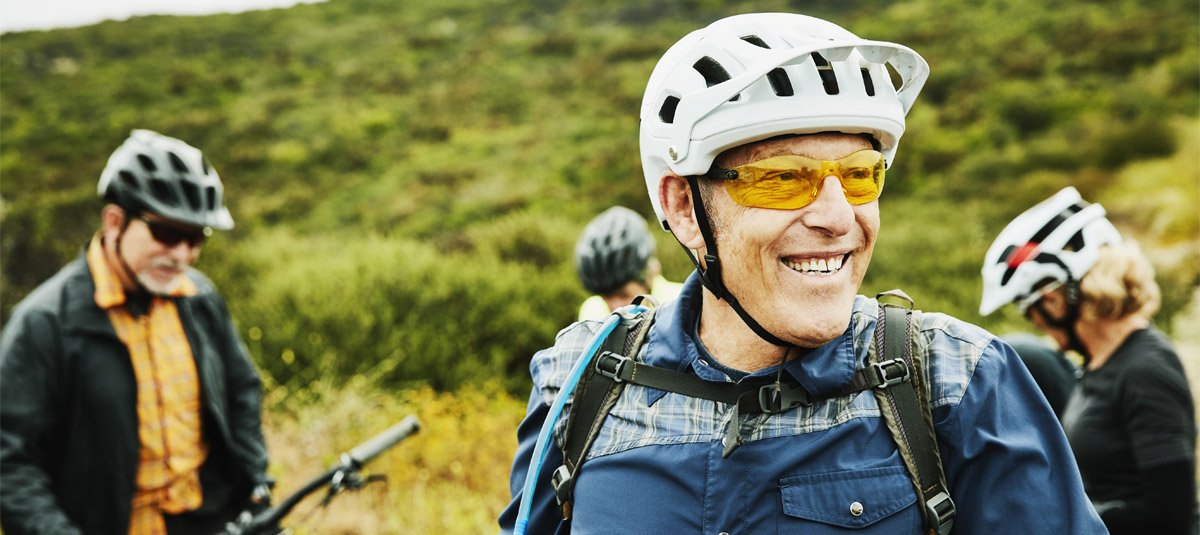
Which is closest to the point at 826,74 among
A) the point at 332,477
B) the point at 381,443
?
the point at 381,443

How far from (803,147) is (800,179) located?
70mm

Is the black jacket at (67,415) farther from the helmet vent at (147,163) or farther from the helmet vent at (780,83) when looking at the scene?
the helmet vent at (780,83)

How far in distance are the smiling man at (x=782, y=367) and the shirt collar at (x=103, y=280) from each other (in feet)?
7.76

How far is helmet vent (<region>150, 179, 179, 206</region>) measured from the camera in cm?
376

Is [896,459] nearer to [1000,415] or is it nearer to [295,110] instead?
[1000,415]

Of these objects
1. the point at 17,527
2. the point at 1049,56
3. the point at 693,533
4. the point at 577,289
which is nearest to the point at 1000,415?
the point at 693,533

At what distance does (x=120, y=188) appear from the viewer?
3.77 meters

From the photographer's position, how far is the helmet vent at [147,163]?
12.6ft

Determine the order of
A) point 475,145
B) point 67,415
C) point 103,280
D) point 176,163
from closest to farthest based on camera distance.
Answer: point 67,415
point 103,280
point 176,163
point 475,145

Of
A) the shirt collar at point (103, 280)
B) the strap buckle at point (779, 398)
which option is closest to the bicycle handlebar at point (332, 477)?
the shirt collar at point (103, 280)

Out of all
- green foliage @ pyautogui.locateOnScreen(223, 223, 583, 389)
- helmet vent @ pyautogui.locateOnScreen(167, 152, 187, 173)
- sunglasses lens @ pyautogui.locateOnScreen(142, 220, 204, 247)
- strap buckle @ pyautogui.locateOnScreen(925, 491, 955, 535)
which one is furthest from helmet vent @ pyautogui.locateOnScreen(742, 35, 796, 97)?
green foliage @ pyautogui.locateOnScreen(223, 223, 583, 389)

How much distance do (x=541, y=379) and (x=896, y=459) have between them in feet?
2.80

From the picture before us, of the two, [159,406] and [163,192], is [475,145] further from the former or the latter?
[159,406]

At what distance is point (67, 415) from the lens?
3498mm
